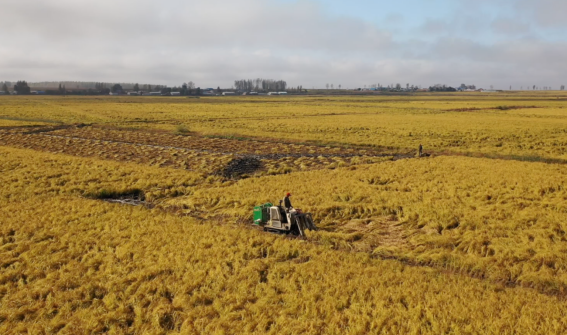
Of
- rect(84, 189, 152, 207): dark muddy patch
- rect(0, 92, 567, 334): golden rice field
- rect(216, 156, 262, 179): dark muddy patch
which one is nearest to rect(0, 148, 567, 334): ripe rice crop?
rect(0, 92, 567, 334): golden rice field

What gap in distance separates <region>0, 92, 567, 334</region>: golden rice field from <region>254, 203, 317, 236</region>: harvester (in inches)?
17.7

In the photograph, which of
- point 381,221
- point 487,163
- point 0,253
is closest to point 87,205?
point 0,253

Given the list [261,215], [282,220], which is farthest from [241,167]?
[282,220]

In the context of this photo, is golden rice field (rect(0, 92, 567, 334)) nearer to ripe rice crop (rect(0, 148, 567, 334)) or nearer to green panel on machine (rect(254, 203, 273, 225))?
ripe rice crop (rect(0, 148, 567, 334))

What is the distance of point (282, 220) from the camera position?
48.0ft

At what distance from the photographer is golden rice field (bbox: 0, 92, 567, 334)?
9211 mm

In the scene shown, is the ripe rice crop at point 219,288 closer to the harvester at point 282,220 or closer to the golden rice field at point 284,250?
the golden rice field at point 284,250

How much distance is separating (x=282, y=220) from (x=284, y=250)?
1799 mm

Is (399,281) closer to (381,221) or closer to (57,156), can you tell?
(381,221)

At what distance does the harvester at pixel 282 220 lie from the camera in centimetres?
1428

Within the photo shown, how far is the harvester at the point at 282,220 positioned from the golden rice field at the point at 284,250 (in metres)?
0.45

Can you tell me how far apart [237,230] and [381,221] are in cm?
557

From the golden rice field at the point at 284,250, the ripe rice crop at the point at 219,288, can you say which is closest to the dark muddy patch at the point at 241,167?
the golden rice field at the point at 284,250

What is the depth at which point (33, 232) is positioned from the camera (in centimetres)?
1496
